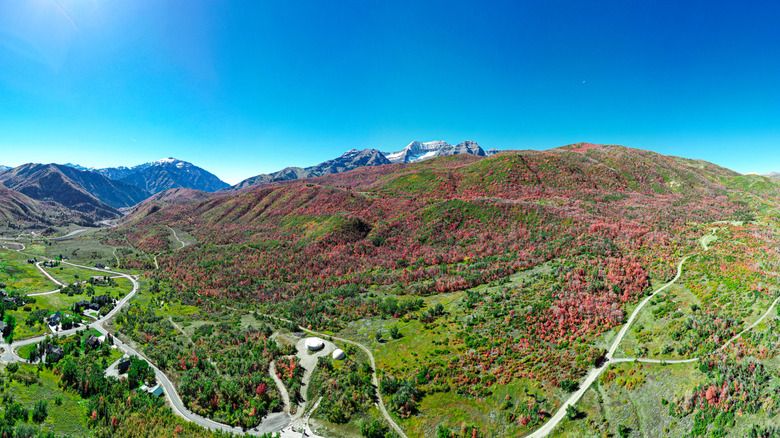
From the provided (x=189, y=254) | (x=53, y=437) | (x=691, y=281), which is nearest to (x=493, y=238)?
(x=691, y=281)

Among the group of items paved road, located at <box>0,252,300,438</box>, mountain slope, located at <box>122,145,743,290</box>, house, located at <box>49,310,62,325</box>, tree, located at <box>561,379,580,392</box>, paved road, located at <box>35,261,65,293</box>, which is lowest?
paved road, located at <box>0,252,300,438</box>

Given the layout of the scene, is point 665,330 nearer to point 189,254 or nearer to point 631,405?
point 631,405

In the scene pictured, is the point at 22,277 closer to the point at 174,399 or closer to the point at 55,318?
the point at 55,318

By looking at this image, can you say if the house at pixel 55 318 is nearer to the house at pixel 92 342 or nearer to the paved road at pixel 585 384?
the house at pixel 92 342

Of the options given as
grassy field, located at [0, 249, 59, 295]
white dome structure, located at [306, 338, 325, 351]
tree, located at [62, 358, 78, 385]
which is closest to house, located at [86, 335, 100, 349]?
tree, located at [62, 358, 78, 385]

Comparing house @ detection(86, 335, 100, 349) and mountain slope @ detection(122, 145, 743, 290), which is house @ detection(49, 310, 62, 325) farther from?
mountain slope @ detection(122, 145, 743, 290)

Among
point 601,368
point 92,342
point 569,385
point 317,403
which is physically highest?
point 601,368

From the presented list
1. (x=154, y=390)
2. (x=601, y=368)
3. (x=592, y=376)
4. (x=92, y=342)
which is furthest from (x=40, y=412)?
(x=601, y=368)
